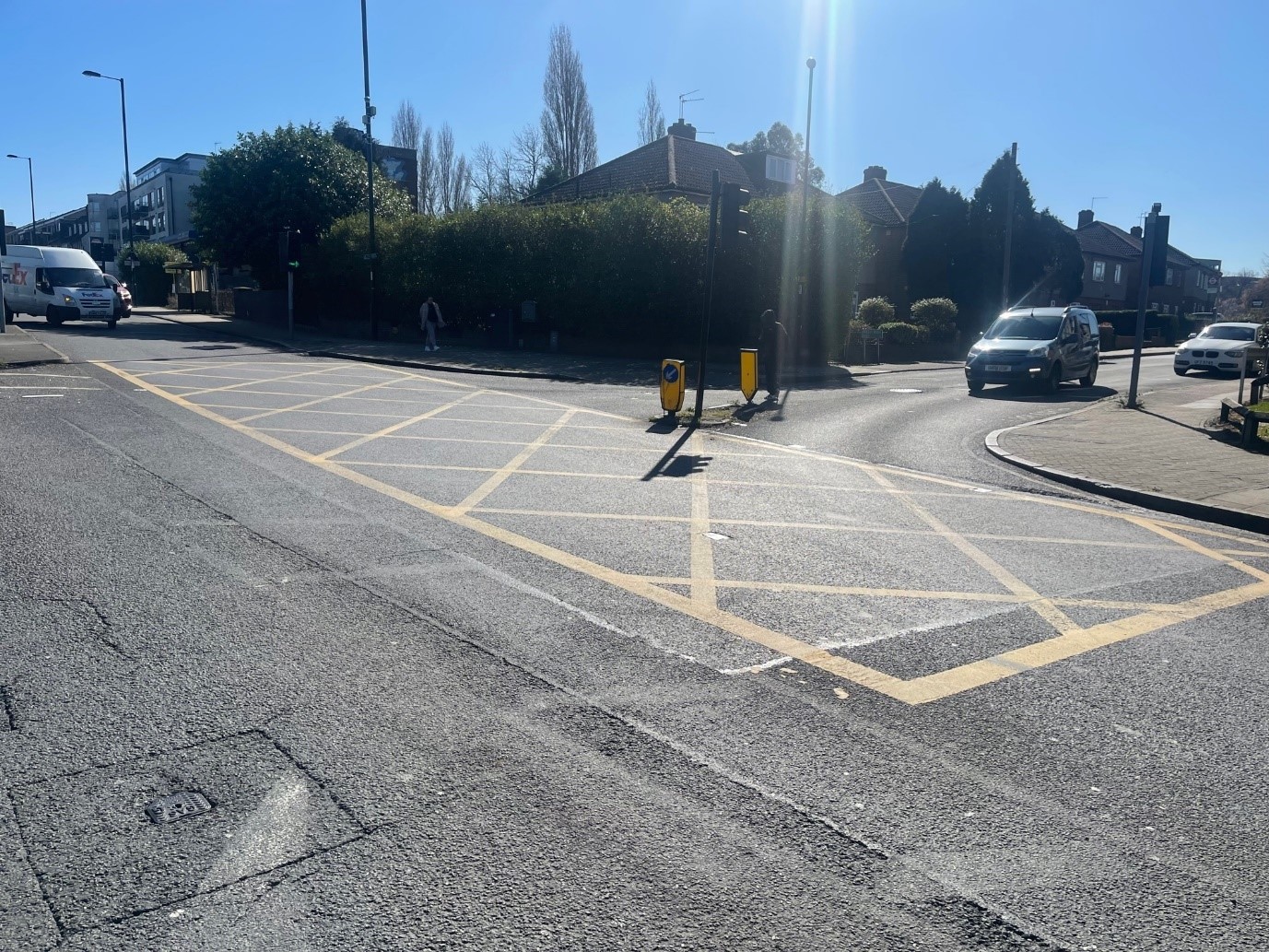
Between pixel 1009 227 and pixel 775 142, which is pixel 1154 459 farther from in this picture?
pixel 775 142

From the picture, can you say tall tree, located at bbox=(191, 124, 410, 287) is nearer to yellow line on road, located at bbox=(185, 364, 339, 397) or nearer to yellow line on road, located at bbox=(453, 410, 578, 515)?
yellow line on road, located at bbox=(185, 364, 339, 397)

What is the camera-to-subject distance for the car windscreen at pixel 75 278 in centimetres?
3459

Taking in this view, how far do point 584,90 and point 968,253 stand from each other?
81.0 feet

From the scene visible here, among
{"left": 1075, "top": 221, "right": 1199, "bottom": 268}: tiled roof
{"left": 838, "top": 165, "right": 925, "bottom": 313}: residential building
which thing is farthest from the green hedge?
{"left": 1075, "top": 221, "right": 1199, "bottom": 268}: tiled roof

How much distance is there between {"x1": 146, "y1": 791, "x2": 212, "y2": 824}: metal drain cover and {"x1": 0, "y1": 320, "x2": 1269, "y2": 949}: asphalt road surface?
36mm

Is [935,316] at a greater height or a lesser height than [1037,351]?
greater

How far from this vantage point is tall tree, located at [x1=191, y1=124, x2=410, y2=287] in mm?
39281

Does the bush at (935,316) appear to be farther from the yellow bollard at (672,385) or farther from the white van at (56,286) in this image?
the white van at (56,286)

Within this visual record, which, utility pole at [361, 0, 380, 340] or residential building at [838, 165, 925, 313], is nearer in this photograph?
utility pole at [361, 0, 380, 340]

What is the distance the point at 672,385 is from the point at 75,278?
92.6 feet

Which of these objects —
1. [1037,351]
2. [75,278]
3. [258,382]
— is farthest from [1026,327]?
[75,278]

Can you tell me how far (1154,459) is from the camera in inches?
480

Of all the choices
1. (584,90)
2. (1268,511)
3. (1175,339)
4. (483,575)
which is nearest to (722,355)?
(1268,511)

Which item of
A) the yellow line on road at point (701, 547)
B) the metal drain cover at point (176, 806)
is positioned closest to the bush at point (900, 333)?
the yellow line on road at point (701, 547)
